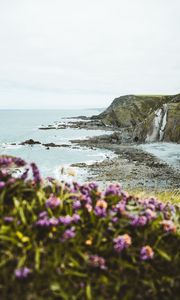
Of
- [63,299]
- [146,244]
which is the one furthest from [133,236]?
[63,299]

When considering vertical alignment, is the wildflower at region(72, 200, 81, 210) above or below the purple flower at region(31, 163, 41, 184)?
below

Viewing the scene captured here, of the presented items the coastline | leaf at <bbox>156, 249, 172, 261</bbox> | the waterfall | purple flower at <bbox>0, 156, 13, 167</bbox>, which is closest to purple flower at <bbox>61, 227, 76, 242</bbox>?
leaf at <bbox>156, 249, 172, 261</bbox>

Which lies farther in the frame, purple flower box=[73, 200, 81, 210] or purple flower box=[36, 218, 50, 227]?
purple flower box=[73, 200, 81, 210]

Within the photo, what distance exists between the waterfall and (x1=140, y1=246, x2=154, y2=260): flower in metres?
71.0

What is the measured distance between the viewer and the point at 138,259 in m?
3.85

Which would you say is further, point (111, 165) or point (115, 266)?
point (111, 165)

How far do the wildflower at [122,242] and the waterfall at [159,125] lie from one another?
233ft

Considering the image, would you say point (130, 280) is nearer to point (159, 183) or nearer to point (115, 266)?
point (115, 266)

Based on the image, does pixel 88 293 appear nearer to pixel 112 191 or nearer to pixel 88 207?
pixel 88 207

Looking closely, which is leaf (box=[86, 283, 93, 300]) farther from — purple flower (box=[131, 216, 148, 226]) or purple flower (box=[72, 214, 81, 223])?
purple flower (box=[131, 216, 148, 226])

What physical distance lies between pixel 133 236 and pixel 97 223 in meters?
0.44

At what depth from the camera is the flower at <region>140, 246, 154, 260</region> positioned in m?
3.76

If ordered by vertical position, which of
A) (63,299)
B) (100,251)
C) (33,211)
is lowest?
(63,299)

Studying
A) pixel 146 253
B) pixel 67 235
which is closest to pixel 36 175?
pixel 67 235
